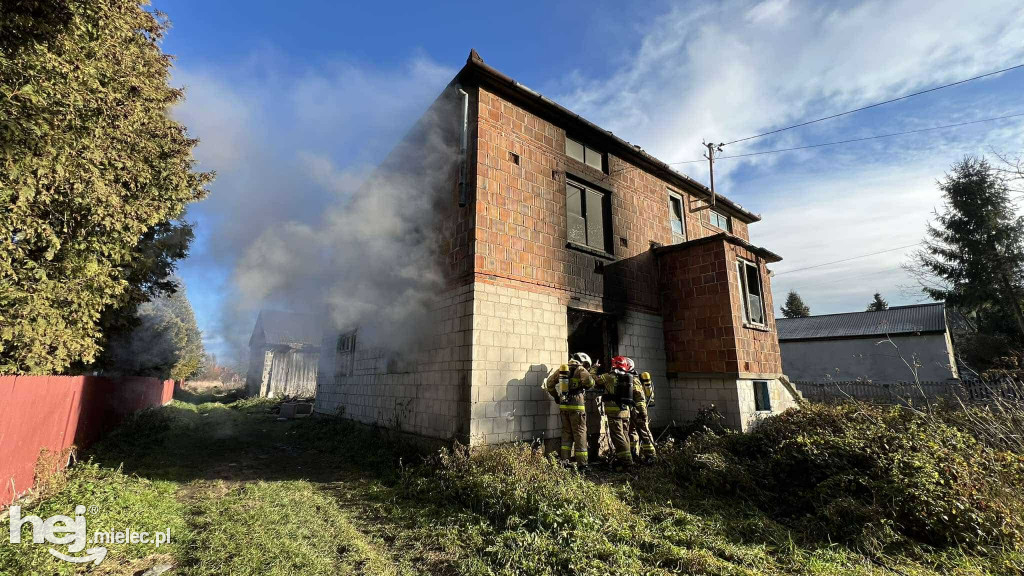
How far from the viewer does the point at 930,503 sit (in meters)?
4.23

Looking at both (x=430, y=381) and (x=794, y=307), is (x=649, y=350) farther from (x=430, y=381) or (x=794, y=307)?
(x=794, y=307)

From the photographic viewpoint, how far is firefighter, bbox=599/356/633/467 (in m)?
6.80

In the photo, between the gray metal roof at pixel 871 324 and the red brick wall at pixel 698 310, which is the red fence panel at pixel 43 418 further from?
the gray metal roof at pixel 871 324

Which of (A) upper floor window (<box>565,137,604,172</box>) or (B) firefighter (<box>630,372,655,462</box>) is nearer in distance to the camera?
(B) firefighter (<box>630,372,655,462</box>)

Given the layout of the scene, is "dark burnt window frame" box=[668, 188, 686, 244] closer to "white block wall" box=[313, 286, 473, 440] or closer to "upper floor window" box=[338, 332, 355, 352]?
"white block wall" box=[313, 286, 473, 440]

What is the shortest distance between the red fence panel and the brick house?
5.08 metres

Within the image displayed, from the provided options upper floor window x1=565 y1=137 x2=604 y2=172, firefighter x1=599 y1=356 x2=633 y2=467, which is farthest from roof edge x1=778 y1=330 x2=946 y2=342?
firefighter x1=599 y1=356 x2=633 y2=467

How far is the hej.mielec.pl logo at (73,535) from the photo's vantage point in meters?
3.76

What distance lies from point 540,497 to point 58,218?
8168 mm

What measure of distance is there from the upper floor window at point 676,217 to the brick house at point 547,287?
30cm

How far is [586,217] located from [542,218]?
1586mm

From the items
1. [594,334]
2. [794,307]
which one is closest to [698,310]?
[594,334]

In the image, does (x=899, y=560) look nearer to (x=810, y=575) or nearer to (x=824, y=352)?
(x=810, y=575)

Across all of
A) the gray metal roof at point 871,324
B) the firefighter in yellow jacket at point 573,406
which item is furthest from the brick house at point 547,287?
the gray metal roof at point 871,324
